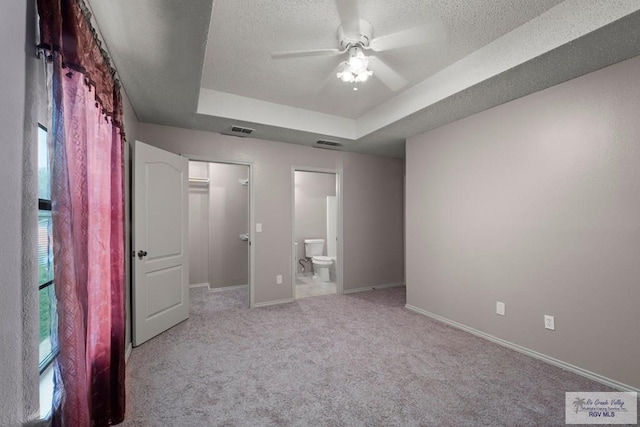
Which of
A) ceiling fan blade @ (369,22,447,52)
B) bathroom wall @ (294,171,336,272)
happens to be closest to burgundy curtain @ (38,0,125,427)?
ceiling fan blade @ (369,22,447,52)

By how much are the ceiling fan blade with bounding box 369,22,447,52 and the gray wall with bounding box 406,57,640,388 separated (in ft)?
3.72

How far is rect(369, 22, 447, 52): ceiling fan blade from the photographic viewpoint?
A: 2.05 metres

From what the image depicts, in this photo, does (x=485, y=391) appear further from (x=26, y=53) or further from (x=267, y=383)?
(x=26, y=53)

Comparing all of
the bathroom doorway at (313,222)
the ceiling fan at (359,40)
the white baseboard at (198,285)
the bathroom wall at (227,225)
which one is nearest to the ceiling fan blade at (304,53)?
the ceiling fan at (359,40)

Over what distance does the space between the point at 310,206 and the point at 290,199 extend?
73.0 inches

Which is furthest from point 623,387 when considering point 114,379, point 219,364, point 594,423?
point 114,379

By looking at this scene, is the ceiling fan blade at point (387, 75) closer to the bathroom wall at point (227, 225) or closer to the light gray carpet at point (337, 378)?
the light gray carpet at point (337, 378)

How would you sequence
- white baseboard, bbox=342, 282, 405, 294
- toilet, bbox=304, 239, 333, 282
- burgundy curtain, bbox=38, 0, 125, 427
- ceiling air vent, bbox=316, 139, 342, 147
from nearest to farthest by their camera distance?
1. burgundy curtain, bbox=38, 0, 125, 427
2. ceiling air vent, bbox=316, 139, 342, 147
3. white baseboard, bbox=342, 282, 405, 294
4. toilet, bbox=304, 239, 333, 282

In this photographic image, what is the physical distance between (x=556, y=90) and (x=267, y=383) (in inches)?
131

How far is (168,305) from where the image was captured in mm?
3049

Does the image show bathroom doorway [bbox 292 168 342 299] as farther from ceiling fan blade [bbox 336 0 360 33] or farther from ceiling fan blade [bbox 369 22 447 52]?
ceiling fan blade [bbox 336 0 360 33]

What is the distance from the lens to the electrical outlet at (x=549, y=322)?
2.37 metres

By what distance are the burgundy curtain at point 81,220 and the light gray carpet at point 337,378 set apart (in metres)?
0.49

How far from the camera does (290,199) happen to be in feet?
13.5
